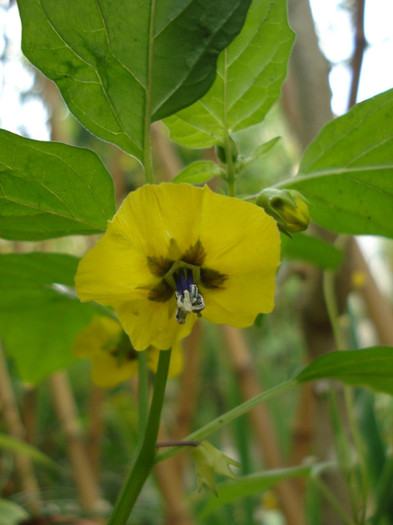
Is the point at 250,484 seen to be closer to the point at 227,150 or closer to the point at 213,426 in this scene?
the point at 213,426

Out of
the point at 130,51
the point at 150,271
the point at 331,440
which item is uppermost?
the point at 130,51

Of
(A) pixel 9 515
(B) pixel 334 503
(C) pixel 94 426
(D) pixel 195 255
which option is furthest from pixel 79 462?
(D) pixel 195 255

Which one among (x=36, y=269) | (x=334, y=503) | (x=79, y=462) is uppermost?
(x=36, y=269)

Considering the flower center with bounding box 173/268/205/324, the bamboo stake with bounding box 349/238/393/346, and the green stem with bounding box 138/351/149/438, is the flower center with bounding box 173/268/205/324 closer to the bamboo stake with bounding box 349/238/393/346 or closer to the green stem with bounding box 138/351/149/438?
the green stem with bounding box 138/351/149/438

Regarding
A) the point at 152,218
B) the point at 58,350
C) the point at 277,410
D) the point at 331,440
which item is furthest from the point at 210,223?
the point at 277,410

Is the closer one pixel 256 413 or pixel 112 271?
pixel 112 271

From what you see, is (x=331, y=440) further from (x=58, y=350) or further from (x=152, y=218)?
(x=152, y=218)
